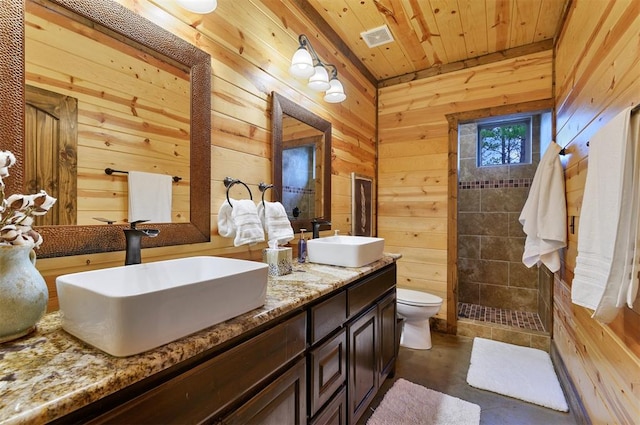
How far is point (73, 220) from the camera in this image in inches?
37.9

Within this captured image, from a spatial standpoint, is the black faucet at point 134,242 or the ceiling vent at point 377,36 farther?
the ceiling vent at point 377,36

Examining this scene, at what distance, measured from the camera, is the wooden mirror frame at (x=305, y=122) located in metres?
1.75

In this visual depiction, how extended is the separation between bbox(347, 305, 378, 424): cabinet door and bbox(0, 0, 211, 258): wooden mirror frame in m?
0.87

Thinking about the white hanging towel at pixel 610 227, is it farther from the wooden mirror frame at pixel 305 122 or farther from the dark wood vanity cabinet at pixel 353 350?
the wooden mirror frame at pixel 305 122

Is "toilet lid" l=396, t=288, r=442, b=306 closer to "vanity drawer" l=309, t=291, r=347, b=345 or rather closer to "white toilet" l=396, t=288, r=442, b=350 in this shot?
"white toilet" l=396, t=288, r=442, b=350

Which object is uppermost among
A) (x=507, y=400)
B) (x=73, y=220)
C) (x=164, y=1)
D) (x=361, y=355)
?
(x=164, y=1)

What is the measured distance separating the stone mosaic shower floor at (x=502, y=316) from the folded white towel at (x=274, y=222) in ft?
7.54

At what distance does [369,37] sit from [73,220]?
238cm

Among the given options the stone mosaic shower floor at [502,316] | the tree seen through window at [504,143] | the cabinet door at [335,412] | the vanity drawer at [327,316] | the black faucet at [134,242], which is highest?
the tree seen through window at [504,143]

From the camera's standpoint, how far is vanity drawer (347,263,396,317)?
1455 mm

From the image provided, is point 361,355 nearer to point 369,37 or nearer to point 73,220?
point 73,220

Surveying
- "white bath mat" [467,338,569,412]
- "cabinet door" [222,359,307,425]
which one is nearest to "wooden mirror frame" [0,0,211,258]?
"cabinet door" [222,359,307,425]

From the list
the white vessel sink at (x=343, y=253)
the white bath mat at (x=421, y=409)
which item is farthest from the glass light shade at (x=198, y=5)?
the white bath mat at (x=421, y=409)

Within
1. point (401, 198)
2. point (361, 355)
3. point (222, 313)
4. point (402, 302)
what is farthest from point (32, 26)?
point (401, 198)
